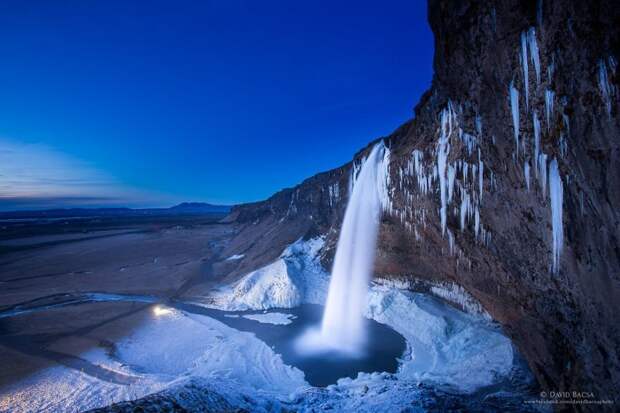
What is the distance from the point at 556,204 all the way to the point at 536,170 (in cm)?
98

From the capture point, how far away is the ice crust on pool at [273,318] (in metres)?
19.3

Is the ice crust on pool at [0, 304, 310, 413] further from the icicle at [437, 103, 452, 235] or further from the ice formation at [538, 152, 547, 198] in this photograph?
the ice formation at [538, 152, 547, 198]

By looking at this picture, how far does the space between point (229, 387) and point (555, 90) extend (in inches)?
504

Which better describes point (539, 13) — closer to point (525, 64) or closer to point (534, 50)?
point (534, 50)

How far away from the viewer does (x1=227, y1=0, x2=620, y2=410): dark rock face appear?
18.6 ft

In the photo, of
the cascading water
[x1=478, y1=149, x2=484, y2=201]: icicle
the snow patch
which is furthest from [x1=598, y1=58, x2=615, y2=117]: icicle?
the snow patch

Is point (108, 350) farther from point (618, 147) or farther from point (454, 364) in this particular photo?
point (618, 147)

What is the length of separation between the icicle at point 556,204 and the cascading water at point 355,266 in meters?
11.2

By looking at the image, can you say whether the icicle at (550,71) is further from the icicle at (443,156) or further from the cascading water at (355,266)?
the cascading water at (355,266)

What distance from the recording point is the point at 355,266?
2375 cm

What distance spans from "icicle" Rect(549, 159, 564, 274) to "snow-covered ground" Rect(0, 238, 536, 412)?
259 inches

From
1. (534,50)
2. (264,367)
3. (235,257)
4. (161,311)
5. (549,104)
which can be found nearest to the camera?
(549,104)

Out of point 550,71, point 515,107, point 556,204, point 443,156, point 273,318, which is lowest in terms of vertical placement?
point 273,318

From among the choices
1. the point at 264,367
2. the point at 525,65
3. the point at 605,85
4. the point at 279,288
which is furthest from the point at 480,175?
the point at 279,288
